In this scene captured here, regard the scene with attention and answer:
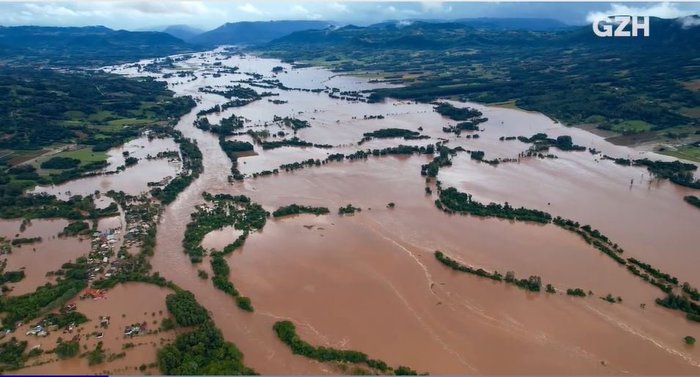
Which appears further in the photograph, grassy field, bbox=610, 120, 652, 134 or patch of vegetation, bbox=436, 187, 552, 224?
grassy field, bbox=610, 120, 652, 134

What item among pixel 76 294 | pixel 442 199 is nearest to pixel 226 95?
pixel 442 199

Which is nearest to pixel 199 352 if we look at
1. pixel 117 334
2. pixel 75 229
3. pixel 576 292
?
pixel 117 334

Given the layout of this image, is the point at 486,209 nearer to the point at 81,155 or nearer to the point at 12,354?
the point at 12,354

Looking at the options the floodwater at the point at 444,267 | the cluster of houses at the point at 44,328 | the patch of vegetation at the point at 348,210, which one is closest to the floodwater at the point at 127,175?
the floodwater at the point at 444,267

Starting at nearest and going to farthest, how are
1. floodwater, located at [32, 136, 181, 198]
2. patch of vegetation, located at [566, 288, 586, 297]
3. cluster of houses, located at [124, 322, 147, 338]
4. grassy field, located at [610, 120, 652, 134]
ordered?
cluster of houses, located at [124, 322, 147, 338]
patch of vegetation, located at [566, 288, 586, 297]
floodwater, located at [32, 136, 181, 198]
grassy field, located at [610, 120, 652, 134]

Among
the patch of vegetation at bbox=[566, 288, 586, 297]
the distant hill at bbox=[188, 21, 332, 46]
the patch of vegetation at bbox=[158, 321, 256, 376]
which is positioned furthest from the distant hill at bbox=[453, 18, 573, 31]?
the patch of vegetation at bbox=[158, 321, 256, 376]

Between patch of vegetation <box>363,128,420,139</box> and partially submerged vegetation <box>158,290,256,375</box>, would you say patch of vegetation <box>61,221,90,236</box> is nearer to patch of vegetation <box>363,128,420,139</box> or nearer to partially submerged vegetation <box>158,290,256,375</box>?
partially submerged vegetation <box>158,290,256,375</box>
